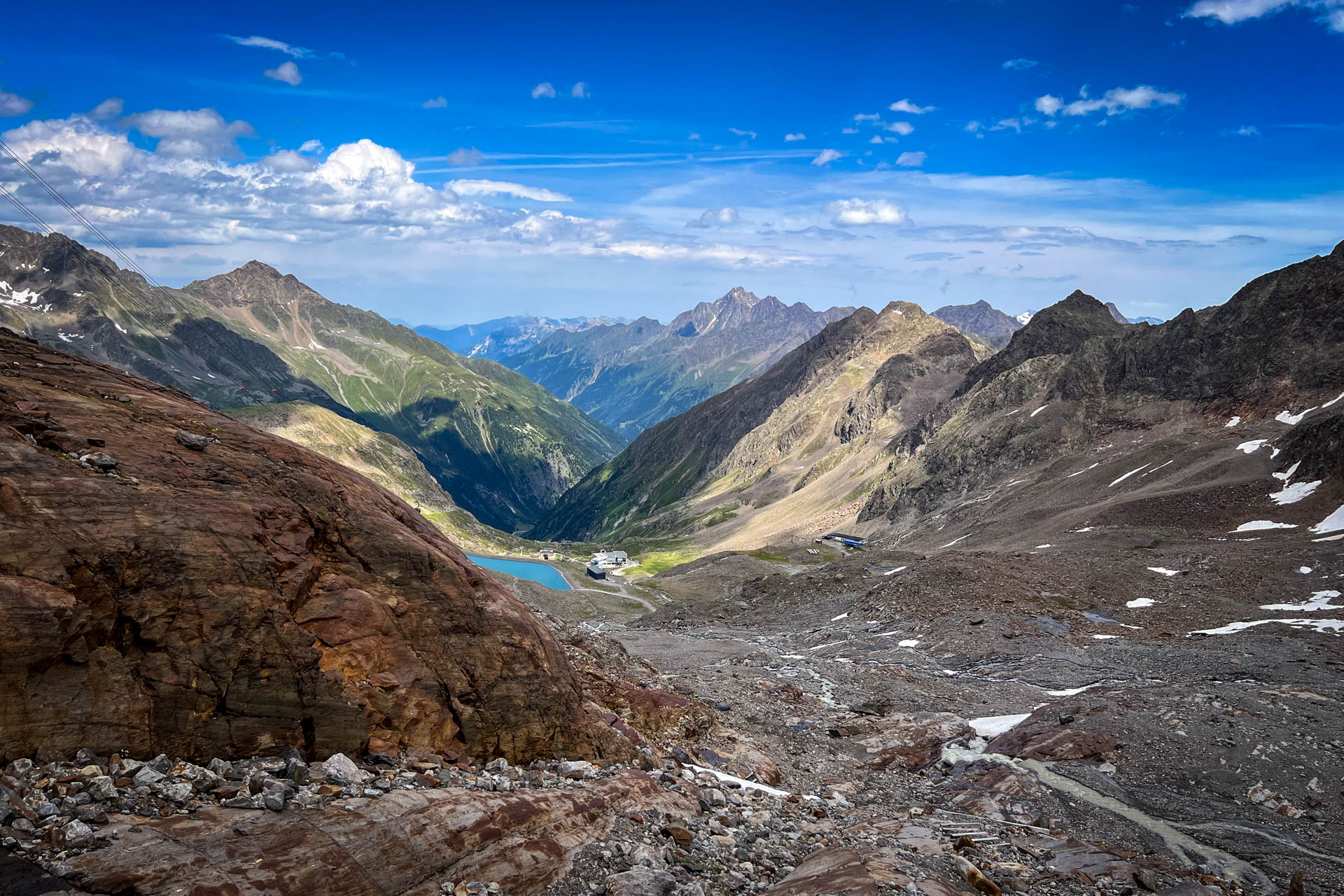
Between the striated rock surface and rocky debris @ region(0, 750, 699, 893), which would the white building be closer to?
rocky debris @ region(0, 750, 699, 893)

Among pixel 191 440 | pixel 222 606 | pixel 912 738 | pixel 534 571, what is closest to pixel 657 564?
pixel 534 571

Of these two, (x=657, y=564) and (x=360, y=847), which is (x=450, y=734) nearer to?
(x=360, y=847)

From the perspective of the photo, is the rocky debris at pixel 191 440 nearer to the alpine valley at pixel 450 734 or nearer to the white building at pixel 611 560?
the alpine valley at pixel 450 734

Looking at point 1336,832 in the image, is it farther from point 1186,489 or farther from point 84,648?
point 1186,489

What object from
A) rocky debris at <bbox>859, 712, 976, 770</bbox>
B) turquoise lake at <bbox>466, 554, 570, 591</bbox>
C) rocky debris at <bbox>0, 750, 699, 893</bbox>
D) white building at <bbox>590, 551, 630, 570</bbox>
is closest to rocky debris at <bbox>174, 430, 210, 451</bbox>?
rocky debris at <bbox>0, 750, 699, 893</bbox>

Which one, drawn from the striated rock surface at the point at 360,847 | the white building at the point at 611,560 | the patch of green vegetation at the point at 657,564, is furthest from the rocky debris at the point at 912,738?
the white building at the point at 611,560

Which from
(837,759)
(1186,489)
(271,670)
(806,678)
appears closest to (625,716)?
(837,759)
